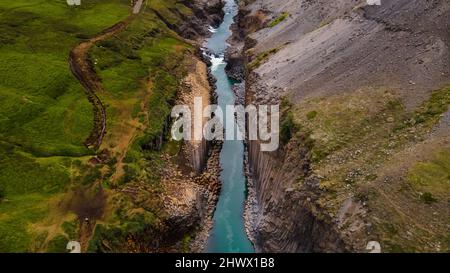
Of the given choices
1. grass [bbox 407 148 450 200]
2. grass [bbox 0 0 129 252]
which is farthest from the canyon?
grass [bbox 0 0 129 252]

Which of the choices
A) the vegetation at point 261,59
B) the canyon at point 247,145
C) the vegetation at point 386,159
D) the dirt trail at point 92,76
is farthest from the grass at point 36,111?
the vegetation at point 386,159

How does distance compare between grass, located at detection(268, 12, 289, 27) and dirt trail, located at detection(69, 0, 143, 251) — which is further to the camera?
grass, located at detection(268, 12, 289, 27)

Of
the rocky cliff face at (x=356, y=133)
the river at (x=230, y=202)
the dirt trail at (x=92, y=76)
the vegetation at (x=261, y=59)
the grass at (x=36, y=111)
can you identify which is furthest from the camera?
the vegetation at (x=261, y=59)

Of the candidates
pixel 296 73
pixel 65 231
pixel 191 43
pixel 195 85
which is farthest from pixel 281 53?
pixel 65 231

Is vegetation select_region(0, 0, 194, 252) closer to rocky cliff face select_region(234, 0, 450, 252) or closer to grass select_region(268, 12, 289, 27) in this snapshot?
rocky cliff face select_region(234, 0, 450, 252)

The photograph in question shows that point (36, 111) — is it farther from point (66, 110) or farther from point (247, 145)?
point (247, 145)

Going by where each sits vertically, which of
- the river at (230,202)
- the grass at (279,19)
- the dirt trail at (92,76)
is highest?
the grass at (279,19)

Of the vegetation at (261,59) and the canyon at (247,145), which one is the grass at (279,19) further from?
the vegetation at (261,59)
